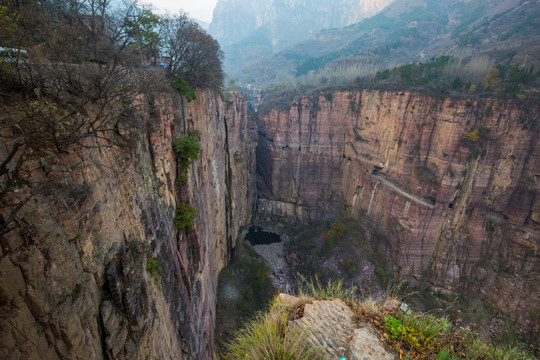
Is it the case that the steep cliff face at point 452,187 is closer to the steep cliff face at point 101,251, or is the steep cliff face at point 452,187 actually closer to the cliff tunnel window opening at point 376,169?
the cliff tunnel window opening at point 376,169

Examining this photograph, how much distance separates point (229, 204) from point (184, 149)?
54.0ft

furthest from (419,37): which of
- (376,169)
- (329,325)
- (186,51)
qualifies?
(329,325)

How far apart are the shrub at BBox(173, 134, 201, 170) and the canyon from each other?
0.50 meters

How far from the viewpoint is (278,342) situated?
4301 mm

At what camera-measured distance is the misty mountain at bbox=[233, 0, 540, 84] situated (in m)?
53.0

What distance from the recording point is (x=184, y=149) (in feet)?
40.7

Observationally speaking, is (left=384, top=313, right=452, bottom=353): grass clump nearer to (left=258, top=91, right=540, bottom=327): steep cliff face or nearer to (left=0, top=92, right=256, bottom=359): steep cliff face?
(left=0, top=92, right=256, bottom=359): steep cliff face

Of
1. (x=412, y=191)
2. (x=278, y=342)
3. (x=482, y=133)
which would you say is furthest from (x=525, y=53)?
(x=278, y=342)

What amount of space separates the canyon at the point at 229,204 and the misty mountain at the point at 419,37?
2218 cm

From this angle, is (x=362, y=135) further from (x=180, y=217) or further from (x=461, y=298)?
(x=180, y=217)

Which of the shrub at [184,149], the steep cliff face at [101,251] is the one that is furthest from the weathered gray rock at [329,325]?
the shrub at [184,149]

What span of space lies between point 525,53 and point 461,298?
120 feet

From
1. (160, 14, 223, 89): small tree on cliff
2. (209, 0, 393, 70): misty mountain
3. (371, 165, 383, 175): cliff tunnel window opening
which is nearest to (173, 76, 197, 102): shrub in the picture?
(160, 14, 223, 89): small tree on cliff

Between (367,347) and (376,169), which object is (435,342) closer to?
(367,347)
